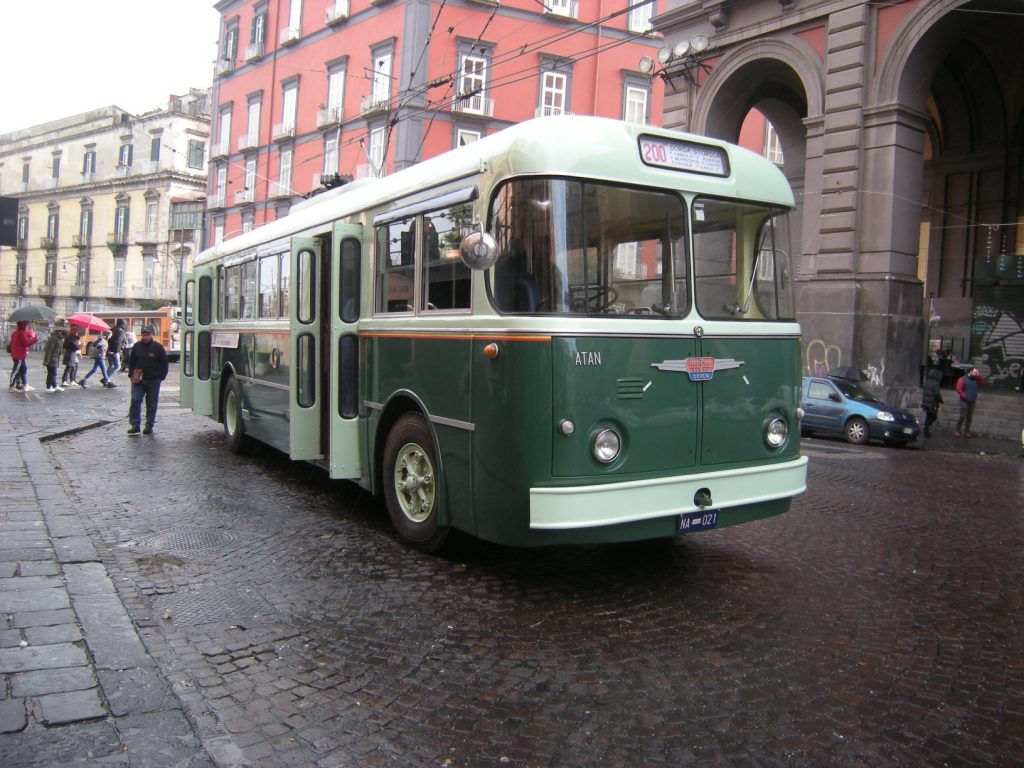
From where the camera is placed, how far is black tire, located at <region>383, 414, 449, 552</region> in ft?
20.0

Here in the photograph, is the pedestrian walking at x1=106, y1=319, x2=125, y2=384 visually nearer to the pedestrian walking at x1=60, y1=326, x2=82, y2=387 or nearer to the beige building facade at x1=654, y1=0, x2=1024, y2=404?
the pedestrian walking at x1=60, y1=326, x2=82, y2=387

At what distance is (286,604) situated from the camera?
5172 mm

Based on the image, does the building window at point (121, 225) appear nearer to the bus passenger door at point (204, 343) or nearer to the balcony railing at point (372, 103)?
the balcony railing at point (372, 103)

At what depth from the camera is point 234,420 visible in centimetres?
1098

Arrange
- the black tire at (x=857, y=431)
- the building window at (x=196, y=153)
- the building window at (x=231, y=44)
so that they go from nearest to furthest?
the black tire at (x=857, y=431), the building window at (x=231, y=44), the building window at (x=196, y=153)

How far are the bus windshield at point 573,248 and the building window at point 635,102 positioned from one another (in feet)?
104

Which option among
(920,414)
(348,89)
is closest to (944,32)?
(920,414)

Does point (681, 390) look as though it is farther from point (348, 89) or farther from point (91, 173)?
point (91, 173)

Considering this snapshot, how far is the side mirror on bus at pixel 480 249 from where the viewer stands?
16.3 ft

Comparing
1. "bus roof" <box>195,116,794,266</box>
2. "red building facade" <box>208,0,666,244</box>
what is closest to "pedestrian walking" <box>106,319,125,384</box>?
"red building facade" <box>208,0,666,244</box>

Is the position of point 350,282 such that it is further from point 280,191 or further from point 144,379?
point 280,191

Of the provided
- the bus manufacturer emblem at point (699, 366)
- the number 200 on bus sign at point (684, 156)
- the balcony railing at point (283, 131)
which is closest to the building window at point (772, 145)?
the balcony railing at point (283, 131)

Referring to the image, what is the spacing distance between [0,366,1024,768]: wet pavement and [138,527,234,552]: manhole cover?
33 mm

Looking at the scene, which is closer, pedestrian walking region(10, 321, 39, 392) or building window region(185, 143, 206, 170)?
pedestrian walking region(10, 321, 39, 392)
